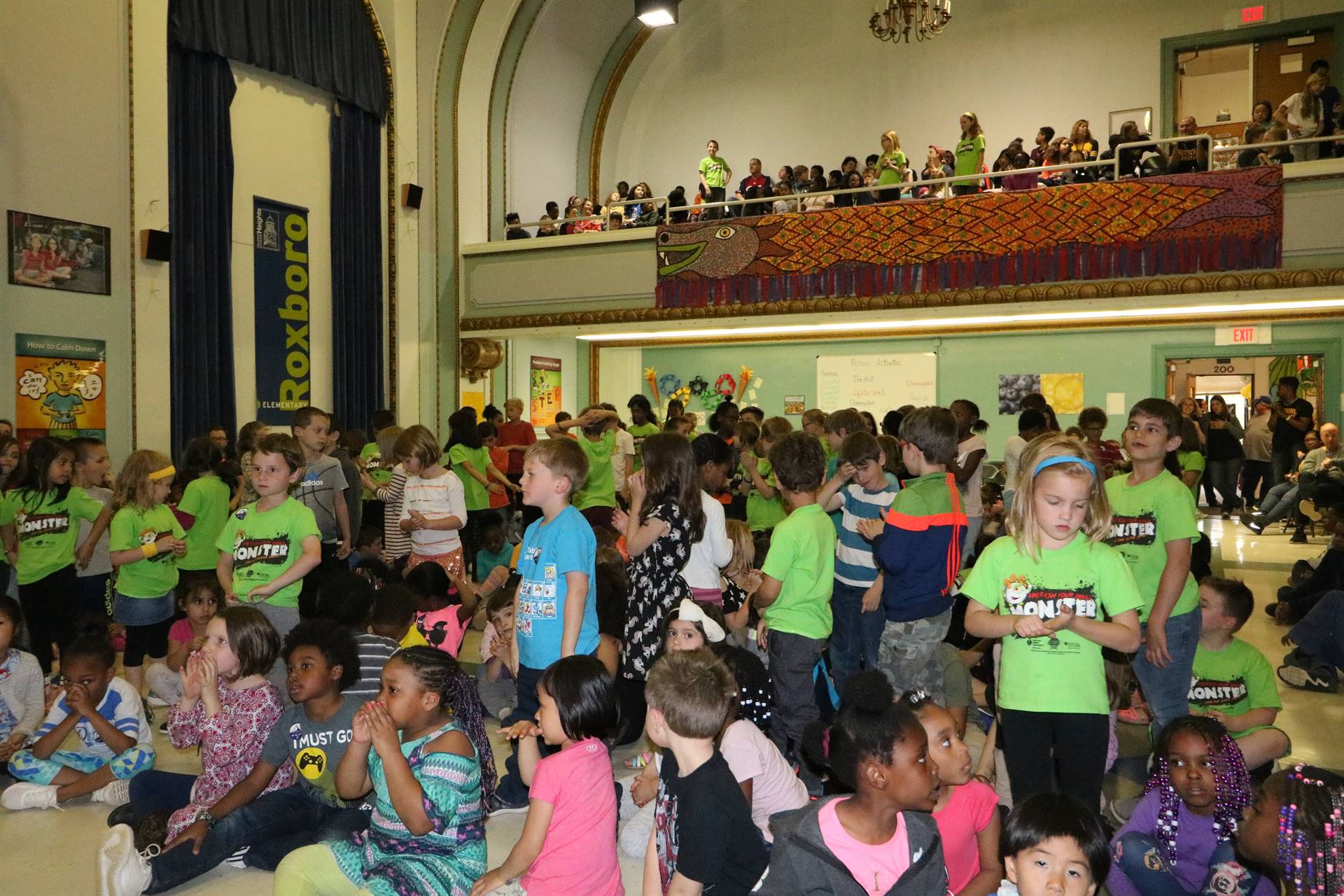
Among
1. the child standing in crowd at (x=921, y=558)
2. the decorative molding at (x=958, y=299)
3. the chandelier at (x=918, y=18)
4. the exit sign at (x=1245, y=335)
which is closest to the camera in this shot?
the child standing in crowd at (x=921, y=558)

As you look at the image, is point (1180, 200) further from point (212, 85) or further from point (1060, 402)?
point (212, 85)

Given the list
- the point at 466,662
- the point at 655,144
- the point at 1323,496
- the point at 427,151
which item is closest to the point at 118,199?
the point at 427,151

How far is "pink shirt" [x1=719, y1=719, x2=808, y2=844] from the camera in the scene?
314 centimetres

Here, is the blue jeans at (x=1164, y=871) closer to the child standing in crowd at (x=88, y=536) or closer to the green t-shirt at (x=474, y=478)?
the child standing in crowd at (x=88, y=536)

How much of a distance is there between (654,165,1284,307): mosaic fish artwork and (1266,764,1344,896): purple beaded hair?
28.2 feet

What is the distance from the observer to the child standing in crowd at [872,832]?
2.23m

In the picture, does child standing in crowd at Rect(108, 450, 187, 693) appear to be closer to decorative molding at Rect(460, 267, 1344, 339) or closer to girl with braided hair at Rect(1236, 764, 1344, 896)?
girl with braided hair at Rect(1236, 764, 1344, 896)

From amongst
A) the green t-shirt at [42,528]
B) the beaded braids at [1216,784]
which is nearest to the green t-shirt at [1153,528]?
the beaded braids at [1216,784]

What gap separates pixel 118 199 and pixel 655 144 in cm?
903

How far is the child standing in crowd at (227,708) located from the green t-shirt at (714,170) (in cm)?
1121

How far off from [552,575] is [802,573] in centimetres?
110

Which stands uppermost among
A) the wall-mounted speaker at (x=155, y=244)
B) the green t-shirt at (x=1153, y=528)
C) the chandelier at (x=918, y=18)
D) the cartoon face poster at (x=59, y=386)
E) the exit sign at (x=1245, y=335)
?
the chandelier at (x=918, y=18)

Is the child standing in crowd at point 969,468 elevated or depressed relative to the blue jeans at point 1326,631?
elevated

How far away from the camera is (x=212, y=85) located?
33.6 feet
